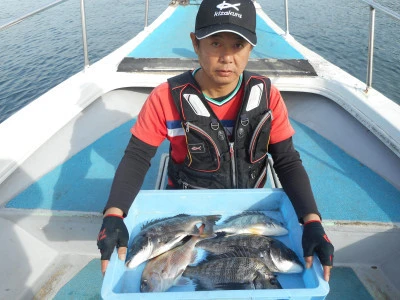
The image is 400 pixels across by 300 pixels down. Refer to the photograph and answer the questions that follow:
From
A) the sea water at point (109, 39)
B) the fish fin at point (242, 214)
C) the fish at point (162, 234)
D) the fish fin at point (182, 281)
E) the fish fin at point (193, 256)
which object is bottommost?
the sea water at point (109, 39)

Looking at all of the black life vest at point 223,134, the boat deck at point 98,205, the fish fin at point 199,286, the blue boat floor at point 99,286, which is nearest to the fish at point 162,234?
the fish fin at point 199,286

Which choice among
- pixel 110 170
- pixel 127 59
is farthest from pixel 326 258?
pixel 127 59

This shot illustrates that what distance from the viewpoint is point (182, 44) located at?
17.3 ft

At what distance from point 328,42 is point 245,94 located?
37.3 ft

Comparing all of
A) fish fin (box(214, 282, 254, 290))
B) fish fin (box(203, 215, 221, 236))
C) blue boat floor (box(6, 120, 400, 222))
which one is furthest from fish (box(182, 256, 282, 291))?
blue boat floor (box(6, 120, 400, 222))

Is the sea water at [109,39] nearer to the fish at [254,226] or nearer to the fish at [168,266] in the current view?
the fish at [254,226]

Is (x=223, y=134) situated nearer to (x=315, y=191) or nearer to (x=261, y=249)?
(x=261, y=249)

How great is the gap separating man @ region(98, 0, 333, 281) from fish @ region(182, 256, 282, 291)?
307 millimetres

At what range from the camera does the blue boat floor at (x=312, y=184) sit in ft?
9.01

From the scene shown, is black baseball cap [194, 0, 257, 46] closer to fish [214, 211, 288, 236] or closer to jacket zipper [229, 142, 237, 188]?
jacket zipper [229, 142, 237, 188]

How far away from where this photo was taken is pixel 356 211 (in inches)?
107

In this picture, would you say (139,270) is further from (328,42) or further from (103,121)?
(328,42)

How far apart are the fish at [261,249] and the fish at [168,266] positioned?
60 millimetres

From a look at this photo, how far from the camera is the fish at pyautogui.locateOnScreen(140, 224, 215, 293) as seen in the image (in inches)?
61.4
